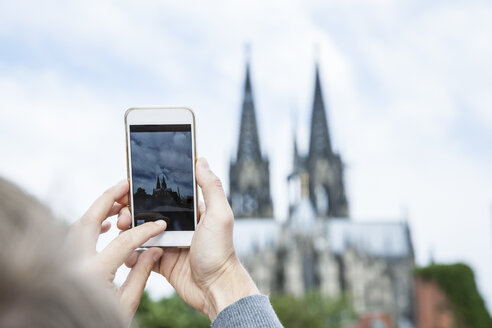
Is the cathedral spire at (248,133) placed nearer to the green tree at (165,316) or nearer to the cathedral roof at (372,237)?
the cathedral roof at (372,237)

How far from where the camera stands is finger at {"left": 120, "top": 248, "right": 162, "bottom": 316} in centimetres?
155

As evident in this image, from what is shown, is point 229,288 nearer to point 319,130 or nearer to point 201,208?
point 201,208

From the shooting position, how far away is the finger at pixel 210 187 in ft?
5.44

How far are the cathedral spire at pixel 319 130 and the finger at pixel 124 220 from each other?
4772 centimetres

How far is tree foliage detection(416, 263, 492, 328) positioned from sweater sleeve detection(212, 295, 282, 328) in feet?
87.0

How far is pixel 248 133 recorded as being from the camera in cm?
4884

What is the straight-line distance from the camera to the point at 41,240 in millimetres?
537

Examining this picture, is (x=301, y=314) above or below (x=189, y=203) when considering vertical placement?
below

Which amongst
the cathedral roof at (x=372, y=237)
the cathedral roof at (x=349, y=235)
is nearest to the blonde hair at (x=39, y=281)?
the cathedral roof at (x=349, y=235)

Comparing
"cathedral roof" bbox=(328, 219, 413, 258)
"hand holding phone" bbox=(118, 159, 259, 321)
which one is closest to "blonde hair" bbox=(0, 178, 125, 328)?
"hand holding phone" bbox=(118, 159, 259, 321)

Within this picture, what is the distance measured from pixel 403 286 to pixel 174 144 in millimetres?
46267

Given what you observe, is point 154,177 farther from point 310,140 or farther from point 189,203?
point 310,140

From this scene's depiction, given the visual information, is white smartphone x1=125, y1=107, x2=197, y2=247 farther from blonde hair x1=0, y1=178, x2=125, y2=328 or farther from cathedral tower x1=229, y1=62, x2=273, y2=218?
cathedral tower x1=229, y1=62, x2=273, y2=218

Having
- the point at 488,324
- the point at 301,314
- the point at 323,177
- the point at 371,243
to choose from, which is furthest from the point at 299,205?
the point at 488,324
